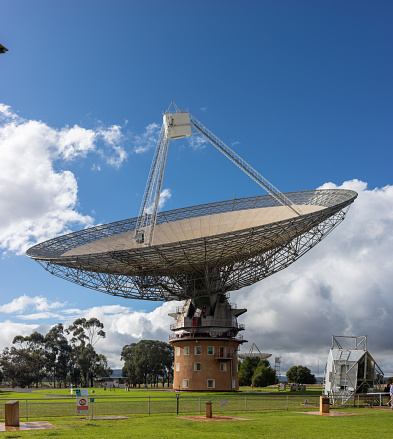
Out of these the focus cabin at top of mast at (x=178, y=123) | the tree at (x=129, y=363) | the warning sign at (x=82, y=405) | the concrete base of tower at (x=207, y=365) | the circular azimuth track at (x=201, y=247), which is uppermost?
the focus cabin at top of mast at (x=178, y=123)

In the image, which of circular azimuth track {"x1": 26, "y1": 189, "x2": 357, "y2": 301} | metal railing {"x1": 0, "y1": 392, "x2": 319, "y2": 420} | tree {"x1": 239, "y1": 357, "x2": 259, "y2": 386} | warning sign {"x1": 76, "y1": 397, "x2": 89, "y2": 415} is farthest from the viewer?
tree {"x1": 239, "y1": 357, "x2": 259, "y2": 386}

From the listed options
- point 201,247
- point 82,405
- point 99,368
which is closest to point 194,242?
point 201,247

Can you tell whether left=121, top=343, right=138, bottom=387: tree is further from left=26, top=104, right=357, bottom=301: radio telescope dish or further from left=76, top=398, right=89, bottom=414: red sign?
left=76, top=398, right=89, bottom=414: red sign

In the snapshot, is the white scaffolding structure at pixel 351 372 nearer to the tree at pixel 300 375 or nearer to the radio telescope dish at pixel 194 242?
the radio telescope dish at pixel 194 242

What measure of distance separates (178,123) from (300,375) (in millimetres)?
68650

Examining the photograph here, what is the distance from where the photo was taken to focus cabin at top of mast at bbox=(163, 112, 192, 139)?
47062 millimetres

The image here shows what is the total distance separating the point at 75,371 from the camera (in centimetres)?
12056

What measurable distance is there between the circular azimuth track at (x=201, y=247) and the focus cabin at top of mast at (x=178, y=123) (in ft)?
34.2

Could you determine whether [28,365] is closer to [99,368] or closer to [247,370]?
[99,368]

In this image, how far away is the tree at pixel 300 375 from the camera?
9856 cm

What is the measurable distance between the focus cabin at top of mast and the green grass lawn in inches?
1083

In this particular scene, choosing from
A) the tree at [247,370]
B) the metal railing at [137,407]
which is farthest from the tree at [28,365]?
the metal railing at [137,407]

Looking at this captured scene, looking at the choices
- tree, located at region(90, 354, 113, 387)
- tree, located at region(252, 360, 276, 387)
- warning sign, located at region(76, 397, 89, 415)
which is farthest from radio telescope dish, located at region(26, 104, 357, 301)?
tree, located at region(90, 354, 113, 387)

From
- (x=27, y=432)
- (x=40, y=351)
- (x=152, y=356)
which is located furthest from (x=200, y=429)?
(x=40, y=351)
